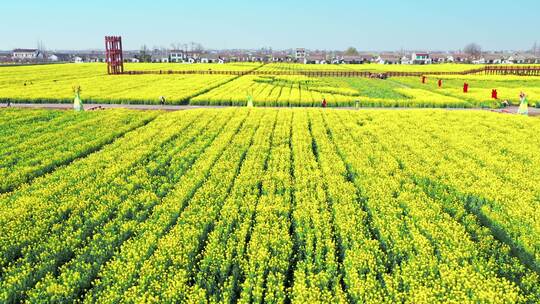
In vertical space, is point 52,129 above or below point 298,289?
above

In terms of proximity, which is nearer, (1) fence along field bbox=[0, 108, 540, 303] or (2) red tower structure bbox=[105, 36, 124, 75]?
(1) fence along field bbox=[0, 108, 540, 303]

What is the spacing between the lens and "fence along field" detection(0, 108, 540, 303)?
369 inches

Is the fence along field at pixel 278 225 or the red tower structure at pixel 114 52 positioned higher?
the red tower structure at pixel 114 52

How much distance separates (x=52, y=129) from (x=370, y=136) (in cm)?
2164

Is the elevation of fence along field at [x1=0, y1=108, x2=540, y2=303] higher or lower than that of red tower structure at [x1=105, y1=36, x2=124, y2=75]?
lower

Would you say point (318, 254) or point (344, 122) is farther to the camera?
point (344, 122)

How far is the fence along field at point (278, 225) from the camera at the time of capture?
9.38 meters

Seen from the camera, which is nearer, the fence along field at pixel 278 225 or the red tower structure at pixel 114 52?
the fence along field at pixel 278 225

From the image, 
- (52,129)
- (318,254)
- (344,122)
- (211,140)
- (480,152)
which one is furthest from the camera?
(344,122)

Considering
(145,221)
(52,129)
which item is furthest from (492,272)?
(52,129)

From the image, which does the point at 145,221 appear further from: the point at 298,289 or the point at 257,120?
the point at 257,120

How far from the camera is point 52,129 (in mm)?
26953

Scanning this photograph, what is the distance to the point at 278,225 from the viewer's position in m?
12.2

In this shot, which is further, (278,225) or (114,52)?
(114,52)
